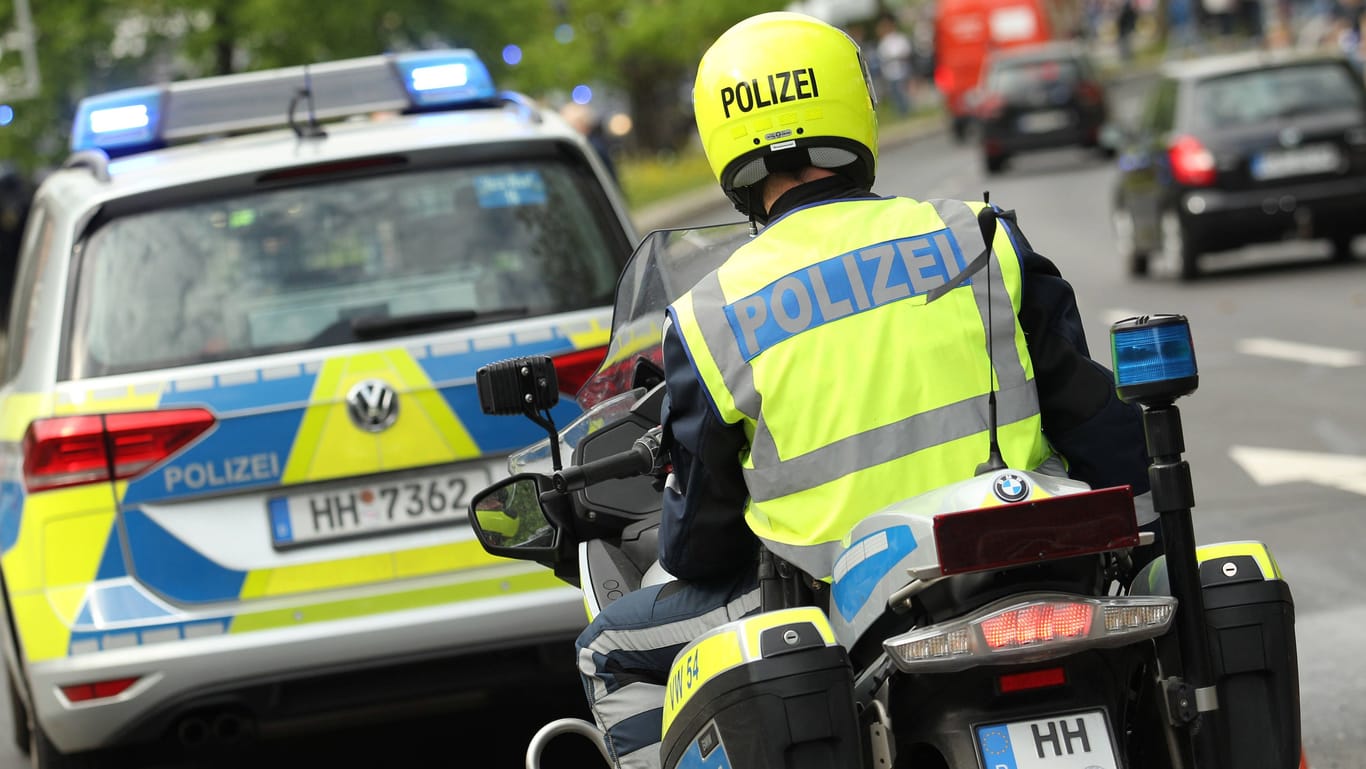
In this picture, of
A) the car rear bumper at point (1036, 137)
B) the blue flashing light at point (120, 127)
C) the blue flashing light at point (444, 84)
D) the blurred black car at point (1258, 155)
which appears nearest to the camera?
the blue flashing light at point (120, 127)

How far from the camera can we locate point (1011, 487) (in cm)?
315

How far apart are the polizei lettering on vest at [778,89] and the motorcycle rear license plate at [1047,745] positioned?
3.59 feet

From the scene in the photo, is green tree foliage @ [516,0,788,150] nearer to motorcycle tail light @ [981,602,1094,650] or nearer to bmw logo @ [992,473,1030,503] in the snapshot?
bmw logo @ [992,473,1030,503]

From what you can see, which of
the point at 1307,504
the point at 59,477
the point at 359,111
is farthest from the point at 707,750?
the point at 1307,504

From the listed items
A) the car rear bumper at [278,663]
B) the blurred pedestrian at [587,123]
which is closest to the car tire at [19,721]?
the car rear bumper at [278,663]

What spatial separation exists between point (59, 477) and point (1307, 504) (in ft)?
16.8

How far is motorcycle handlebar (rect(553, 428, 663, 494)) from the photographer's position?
3867mm

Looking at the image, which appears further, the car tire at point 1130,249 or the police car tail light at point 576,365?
the car tire at point 1130,249

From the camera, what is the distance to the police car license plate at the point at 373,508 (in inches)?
220

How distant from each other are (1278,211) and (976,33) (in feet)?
105

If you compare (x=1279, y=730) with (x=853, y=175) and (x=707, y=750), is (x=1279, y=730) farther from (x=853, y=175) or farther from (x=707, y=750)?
(x=853, y=175)

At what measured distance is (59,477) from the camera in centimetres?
554

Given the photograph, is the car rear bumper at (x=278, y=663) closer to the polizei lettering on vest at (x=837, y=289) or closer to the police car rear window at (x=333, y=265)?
the police car rear window at (x=333, y=265)

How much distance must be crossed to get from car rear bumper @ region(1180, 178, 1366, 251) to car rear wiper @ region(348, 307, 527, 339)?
12.0 meters
